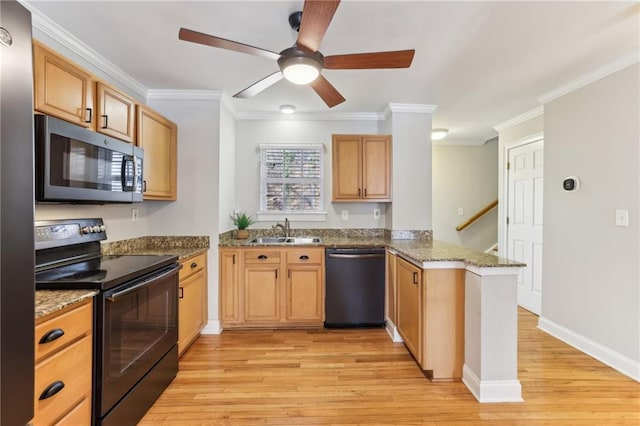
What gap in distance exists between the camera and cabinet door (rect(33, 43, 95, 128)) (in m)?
1.52

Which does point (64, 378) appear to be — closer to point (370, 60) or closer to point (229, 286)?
point (229, 286)

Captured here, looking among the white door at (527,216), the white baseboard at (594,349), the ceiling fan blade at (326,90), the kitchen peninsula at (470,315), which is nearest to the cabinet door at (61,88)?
the ceiling fan blade at (326,90)

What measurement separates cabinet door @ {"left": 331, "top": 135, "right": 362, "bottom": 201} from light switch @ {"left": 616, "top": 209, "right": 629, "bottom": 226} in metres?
2.19

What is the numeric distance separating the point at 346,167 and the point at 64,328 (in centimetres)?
274

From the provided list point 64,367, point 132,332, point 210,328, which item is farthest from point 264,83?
point 210,328

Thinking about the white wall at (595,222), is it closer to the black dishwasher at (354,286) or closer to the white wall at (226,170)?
the black dishwasher at (354,286)

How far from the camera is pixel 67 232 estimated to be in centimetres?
196

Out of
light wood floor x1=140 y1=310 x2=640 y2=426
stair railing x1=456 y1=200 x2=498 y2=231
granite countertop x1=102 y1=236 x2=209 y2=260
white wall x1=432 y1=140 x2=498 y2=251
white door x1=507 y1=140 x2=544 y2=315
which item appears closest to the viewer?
light wood floor x1=140 y1=310 x2=640 y2=426

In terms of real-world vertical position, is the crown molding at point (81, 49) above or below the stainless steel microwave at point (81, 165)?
above

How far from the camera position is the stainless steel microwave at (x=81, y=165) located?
150 cm

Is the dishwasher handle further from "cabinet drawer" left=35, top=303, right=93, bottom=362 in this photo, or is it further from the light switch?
Result: "cabinet drawer" left=35, top=303, right=93, bottom=362

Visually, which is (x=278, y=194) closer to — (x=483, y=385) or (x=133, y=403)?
(x=133, y=403)

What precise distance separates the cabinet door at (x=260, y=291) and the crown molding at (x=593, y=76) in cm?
322

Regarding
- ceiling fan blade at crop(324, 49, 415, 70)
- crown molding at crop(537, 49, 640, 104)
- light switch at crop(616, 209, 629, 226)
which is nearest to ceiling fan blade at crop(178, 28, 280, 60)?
ceiling fan blade at crop(324, 49, 415, 70)
